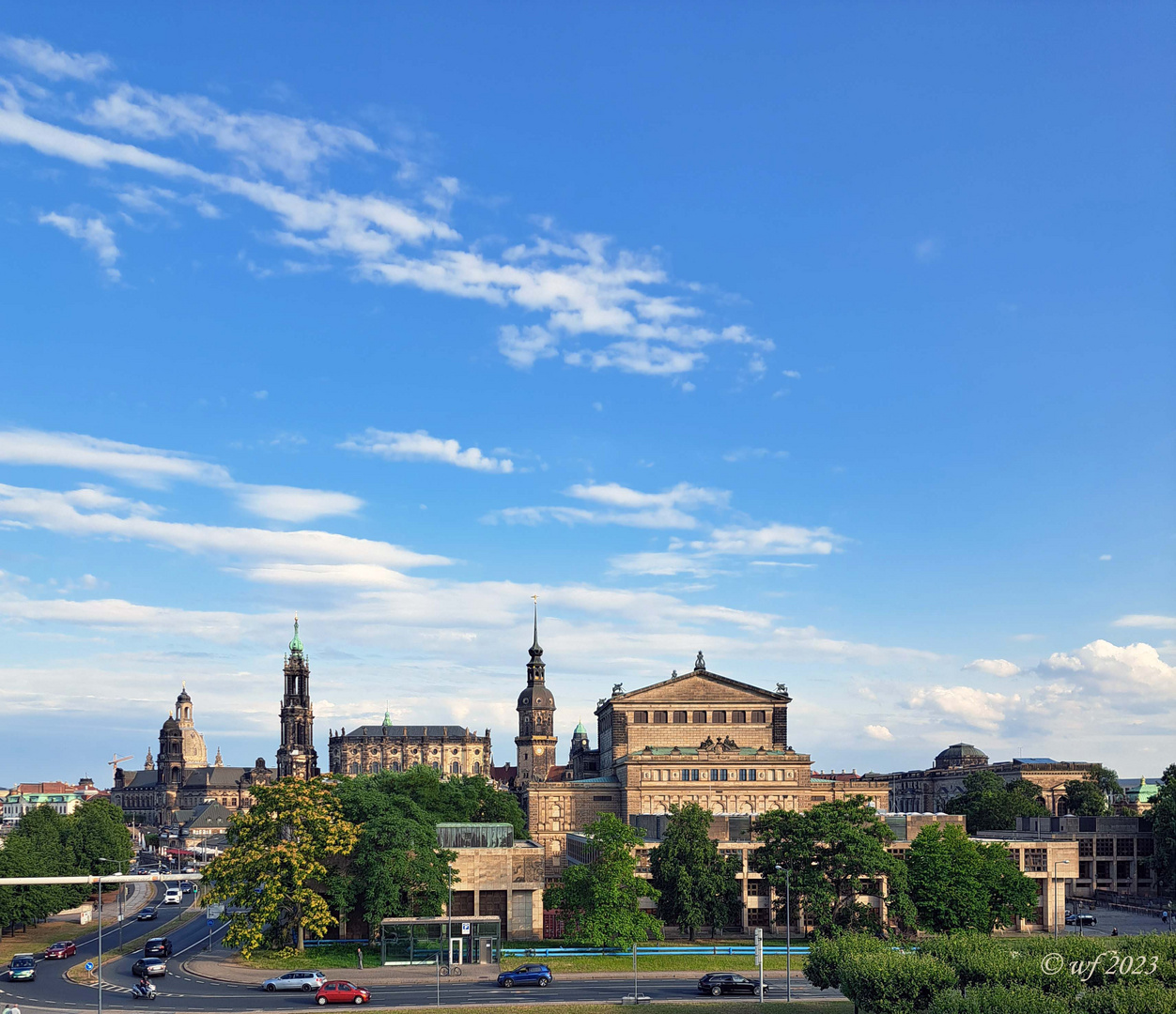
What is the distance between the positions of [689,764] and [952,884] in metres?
52.0

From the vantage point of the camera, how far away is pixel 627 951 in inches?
3484

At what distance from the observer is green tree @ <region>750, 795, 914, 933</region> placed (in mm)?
89375

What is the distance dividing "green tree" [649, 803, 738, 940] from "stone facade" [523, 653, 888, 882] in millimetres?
34921

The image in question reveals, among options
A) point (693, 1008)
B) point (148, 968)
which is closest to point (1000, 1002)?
point (693, 1008)

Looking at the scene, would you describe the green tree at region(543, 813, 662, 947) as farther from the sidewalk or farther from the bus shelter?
the bus shelter

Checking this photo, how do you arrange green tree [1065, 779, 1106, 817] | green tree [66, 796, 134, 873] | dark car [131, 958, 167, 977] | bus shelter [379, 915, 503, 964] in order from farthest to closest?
green tree [1065, 779, 1106, 817]
green tree [66, 796, 134, 873]
bus shelter [379, 915, 503, 964]
dark car [131, 958, 167, 977]

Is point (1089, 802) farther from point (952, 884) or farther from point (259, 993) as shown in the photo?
point (259, 993)

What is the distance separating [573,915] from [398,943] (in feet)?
46.7

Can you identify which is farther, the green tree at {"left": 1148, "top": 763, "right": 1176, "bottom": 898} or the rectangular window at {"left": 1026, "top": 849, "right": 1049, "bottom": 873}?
the green tree at {"left": 1148, "top": 763, "right": 1176, "bottom": 898}

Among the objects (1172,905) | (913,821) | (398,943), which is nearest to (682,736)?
(913,821)

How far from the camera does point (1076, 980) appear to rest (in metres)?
54.3

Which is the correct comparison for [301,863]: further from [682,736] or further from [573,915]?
[682,736]

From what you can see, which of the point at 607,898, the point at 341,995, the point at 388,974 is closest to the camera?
the point at 341,995

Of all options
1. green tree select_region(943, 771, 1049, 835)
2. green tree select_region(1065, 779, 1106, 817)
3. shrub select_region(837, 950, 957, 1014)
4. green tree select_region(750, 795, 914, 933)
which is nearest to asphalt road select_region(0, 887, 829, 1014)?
green tree select_region(750, 795, 914, 933)
